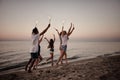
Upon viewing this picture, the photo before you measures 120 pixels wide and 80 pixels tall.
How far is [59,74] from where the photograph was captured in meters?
6.03

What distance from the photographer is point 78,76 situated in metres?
5.70

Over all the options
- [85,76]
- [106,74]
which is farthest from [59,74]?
[106,74]

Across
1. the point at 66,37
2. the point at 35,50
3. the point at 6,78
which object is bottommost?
the point at 6,78

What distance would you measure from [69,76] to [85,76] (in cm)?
60

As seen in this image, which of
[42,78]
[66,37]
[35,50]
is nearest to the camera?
[42,78]

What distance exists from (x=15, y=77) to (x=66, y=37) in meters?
3.20

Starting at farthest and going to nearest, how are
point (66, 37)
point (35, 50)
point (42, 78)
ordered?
1. point (66, 37)
2. point (35, 50)
3. point (42, 78)

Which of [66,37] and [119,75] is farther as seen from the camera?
[66,37]

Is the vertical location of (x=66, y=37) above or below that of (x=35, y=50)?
above

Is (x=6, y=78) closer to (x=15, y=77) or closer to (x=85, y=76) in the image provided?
(x=15, y=77)

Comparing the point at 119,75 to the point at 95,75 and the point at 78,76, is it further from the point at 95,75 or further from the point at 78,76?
the point at 78,76

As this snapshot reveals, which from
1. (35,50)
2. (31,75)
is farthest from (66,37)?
(31,75)

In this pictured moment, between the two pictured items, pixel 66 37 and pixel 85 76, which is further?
pixel 66 37

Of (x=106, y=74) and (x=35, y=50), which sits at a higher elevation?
(x=35, y=50)
